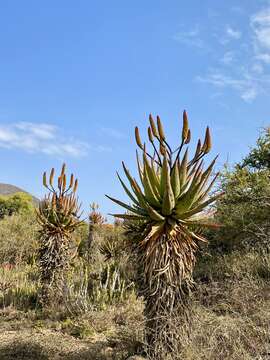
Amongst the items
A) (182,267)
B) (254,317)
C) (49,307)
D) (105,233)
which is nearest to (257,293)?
(254,317)

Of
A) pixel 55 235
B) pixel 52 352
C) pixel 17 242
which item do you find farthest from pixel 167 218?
pixel 17 242

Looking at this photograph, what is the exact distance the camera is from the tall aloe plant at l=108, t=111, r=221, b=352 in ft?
18.3

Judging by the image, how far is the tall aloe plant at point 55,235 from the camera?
35.3 ft

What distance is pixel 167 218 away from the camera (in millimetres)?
5746

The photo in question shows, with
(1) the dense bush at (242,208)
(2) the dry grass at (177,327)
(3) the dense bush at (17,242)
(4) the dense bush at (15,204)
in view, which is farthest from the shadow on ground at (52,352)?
(4) the dense bush at (15,204)

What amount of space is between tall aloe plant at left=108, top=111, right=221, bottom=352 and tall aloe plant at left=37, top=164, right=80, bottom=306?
5189 mm

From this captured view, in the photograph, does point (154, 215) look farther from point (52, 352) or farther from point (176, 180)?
point (52, 352)

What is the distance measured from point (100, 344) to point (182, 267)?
8.84 ft

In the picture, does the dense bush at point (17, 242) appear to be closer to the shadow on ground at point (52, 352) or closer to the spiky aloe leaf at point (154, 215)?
the shadow on ground at point (52, 352)

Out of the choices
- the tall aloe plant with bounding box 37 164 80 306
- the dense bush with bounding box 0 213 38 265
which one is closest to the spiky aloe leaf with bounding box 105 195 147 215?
the tall aloe plant with bounding box 37 164 80 306

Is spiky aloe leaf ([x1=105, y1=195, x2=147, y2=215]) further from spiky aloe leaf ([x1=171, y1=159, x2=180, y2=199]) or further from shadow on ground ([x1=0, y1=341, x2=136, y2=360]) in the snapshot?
shadow on ground ([x1=0, y1=341, x2=136, y2=360])

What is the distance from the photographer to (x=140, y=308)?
9.62m

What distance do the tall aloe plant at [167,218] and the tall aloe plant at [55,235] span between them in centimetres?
519

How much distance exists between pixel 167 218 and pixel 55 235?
5.87 m
